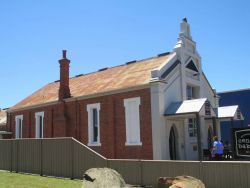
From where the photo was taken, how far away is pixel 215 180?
42.8ft

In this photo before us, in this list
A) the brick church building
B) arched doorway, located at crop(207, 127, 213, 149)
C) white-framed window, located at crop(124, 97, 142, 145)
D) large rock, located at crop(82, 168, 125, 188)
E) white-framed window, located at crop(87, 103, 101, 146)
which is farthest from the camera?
arched doorway, located at crop(207, 127, 213, 149)

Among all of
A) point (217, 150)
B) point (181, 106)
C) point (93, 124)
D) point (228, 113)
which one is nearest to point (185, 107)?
point (181, 106)

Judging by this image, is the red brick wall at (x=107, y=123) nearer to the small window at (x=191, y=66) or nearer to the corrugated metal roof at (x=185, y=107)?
the corrugated metal roof at (x=185, y=107)

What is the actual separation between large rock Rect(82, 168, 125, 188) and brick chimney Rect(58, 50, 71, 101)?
45.8ft

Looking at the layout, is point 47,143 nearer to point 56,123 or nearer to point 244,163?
point 56,123

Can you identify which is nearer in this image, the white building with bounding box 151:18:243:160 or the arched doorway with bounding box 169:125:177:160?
the white building with bounding box 151:18:243:160

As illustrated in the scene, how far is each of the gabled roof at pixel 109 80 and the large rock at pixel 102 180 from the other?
8253 mm

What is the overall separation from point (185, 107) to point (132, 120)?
3.40 meters

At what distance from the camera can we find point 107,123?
2250cm

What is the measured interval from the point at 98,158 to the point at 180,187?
248 inches

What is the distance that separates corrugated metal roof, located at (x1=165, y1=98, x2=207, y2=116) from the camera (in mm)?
18812

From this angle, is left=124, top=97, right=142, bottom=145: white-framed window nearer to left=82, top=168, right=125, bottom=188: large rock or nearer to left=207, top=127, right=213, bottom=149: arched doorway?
left=207, top=127, right=213, bottom=149: arched doorway

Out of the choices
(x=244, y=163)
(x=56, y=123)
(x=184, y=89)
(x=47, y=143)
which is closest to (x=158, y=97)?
(x=184, y=89)

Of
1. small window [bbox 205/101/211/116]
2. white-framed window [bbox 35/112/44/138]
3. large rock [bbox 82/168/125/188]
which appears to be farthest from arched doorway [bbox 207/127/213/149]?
large rock [bbox 82/168/125/188]
